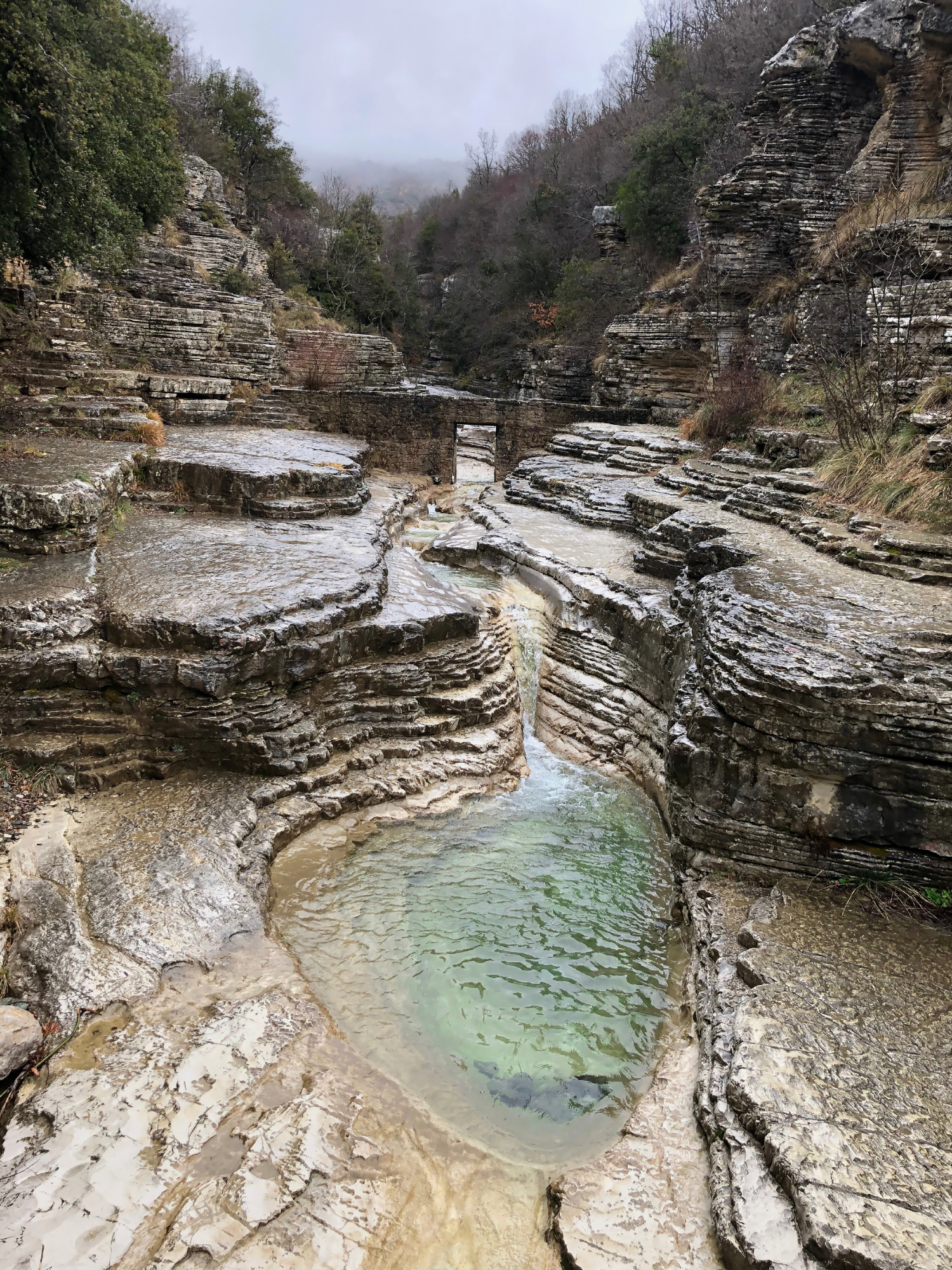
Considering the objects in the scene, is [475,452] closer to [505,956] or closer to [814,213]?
[814,213]

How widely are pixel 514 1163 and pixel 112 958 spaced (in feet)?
7.90

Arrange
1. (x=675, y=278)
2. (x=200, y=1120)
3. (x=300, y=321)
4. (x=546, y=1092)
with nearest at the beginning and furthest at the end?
1. (x=200, y=1120)
2. (x=546, y=1092)
3. (x=675, y=278)
4. (x=300, y=321)

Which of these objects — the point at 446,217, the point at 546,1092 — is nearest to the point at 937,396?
the point at 546,1092

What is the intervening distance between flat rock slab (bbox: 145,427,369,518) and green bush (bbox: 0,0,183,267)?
2834 millimetres

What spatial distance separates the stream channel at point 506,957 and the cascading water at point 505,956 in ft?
0.03

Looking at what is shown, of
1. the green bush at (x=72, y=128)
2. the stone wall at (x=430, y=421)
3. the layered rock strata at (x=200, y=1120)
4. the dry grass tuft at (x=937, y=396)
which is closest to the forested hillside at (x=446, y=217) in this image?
the green bush at (x=72, y=128)

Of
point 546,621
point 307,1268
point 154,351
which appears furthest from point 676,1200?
point 154,351

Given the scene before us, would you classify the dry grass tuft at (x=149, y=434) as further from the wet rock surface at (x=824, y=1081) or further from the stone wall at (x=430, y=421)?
the wet rock surface at (x=824, y=1081)

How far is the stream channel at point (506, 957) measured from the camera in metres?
3.89

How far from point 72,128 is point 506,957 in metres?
8.94

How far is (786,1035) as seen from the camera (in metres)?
3.61

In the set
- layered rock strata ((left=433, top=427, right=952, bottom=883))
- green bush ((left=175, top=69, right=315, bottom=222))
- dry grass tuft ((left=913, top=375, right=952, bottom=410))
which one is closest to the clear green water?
layered rock strata ((left=433, top=427, right=952, bottom=883))

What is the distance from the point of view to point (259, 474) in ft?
33.4

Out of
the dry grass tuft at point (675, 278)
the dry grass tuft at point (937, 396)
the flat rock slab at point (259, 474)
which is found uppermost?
the dry grass tuft at point (675, 278)
